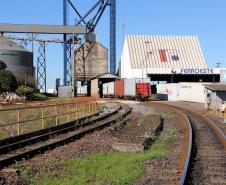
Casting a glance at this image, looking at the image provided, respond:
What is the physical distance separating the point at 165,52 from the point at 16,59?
3564 centimetres

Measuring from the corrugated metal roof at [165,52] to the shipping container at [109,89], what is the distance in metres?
16.2

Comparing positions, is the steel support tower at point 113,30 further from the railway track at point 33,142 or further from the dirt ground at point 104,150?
the dirt ground at point 104,150

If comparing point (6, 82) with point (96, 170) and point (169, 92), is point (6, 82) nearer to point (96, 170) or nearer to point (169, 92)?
point (169, 92)

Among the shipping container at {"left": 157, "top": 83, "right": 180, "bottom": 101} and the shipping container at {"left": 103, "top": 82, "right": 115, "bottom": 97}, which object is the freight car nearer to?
the shipping container at {"left": 103, "top": 82, "right": 115, "bottom": 97}

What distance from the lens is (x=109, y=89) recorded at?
90.1 m

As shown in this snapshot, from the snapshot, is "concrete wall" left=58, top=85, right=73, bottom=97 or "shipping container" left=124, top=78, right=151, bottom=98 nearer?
"shipping container" left=124, top=78, right=151, bottom=98

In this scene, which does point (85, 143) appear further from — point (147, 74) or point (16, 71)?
point (16, 71)

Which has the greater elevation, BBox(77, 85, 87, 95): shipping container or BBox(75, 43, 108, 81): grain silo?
BBox(75, 43, 108, 81): grain silo

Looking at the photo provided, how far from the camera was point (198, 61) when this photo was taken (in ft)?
385

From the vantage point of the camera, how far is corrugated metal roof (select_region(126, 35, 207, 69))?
111 metres

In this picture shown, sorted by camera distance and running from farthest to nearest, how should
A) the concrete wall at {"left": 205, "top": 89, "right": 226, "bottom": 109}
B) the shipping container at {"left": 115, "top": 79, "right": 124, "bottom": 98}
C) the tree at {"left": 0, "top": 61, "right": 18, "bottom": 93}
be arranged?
the shipping container at {"left": 115, "top": 79, "right": 124, "bottom": 98}
the tree at {"left": 0, "top": 61, "right": 18, "bottom": 93}
the concrete wall at {"left": 205, "top": 89, "right": 226, "bottom": 109}

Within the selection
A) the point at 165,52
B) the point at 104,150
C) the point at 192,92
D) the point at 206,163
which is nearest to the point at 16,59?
the point at 165,52

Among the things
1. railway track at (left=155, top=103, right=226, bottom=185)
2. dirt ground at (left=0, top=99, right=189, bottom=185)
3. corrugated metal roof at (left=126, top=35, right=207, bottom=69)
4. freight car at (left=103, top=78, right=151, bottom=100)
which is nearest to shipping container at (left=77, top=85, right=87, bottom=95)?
corrugated metal roof at (left=126, top=35, right=207, bottom=69)

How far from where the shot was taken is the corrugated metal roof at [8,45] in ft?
377
